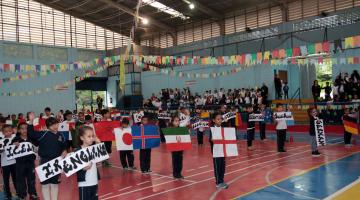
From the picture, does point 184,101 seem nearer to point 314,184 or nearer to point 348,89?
point 348,89

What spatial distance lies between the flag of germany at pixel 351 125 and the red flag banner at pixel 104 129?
334 inches

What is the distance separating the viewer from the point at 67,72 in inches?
1372

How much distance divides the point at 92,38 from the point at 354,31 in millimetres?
25686

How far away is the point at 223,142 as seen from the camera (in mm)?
7844

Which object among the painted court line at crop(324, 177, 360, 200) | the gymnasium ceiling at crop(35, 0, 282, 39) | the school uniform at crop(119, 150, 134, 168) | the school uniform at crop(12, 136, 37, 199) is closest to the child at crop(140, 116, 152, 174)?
the school uniform at crop(119, 150, 134, 168)

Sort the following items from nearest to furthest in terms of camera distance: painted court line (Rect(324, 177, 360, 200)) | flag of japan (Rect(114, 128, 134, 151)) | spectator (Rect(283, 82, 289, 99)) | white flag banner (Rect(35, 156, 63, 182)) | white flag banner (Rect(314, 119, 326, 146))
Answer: white flag banner (Rect(35, 156, 63, 182)) → painted court line (Rect(324, 177, 360, 200)) → flag of japan (Rect(114, 128, 134, 151)) → white flag banner (Rect(314, 119, 326, 146)) → spectator (Rect(283, 82, 289, 99))

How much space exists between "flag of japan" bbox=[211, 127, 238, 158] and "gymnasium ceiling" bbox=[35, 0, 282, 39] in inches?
894

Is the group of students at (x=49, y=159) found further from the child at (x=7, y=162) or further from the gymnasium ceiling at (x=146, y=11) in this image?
the gymnasium ceiling at (x=146, y=11)

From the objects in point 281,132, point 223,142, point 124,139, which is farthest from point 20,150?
point 281,132

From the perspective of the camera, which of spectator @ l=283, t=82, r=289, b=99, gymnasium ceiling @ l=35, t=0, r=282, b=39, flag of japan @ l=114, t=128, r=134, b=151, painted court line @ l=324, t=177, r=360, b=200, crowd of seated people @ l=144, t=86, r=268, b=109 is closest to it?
painted court line @ l=324, t=177, r=360, b=200

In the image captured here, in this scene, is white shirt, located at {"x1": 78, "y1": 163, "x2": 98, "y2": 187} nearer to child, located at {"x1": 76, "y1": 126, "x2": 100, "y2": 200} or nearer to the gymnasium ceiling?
child, located at {"x1": 76, "y1": 126, "x2": 100, "y2": 200}

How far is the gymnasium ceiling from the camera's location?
3055 centimetres

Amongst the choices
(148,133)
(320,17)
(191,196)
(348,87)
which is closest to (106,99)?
(320,17)

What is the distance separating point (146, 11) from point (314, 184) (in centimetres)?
2832
